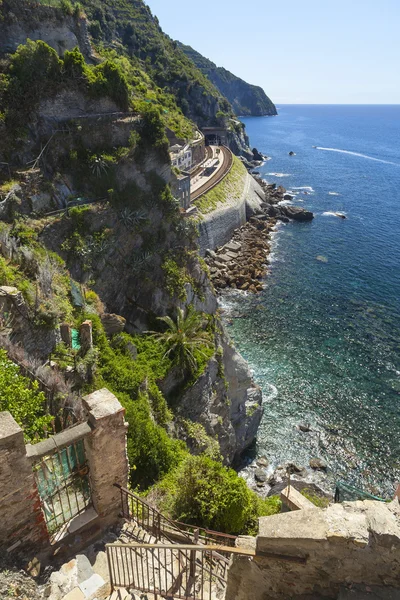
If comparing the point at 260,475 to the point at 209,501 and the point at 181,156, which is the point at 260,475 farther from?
the point at 181,156

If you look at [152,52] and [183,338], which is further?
[152,52]

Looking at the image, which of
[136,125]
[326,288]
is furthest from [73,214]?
[326,288]

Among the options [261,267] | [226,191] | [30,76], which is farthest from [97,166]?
[226,191]

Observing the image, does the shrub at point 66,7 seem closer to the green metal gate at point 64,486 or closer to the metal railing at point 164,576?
the green metal gate at point 64,486

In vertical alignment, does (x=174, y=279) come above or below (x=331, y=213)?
above

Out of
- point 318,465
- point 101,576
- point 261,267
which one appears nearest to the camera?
point 101,576
